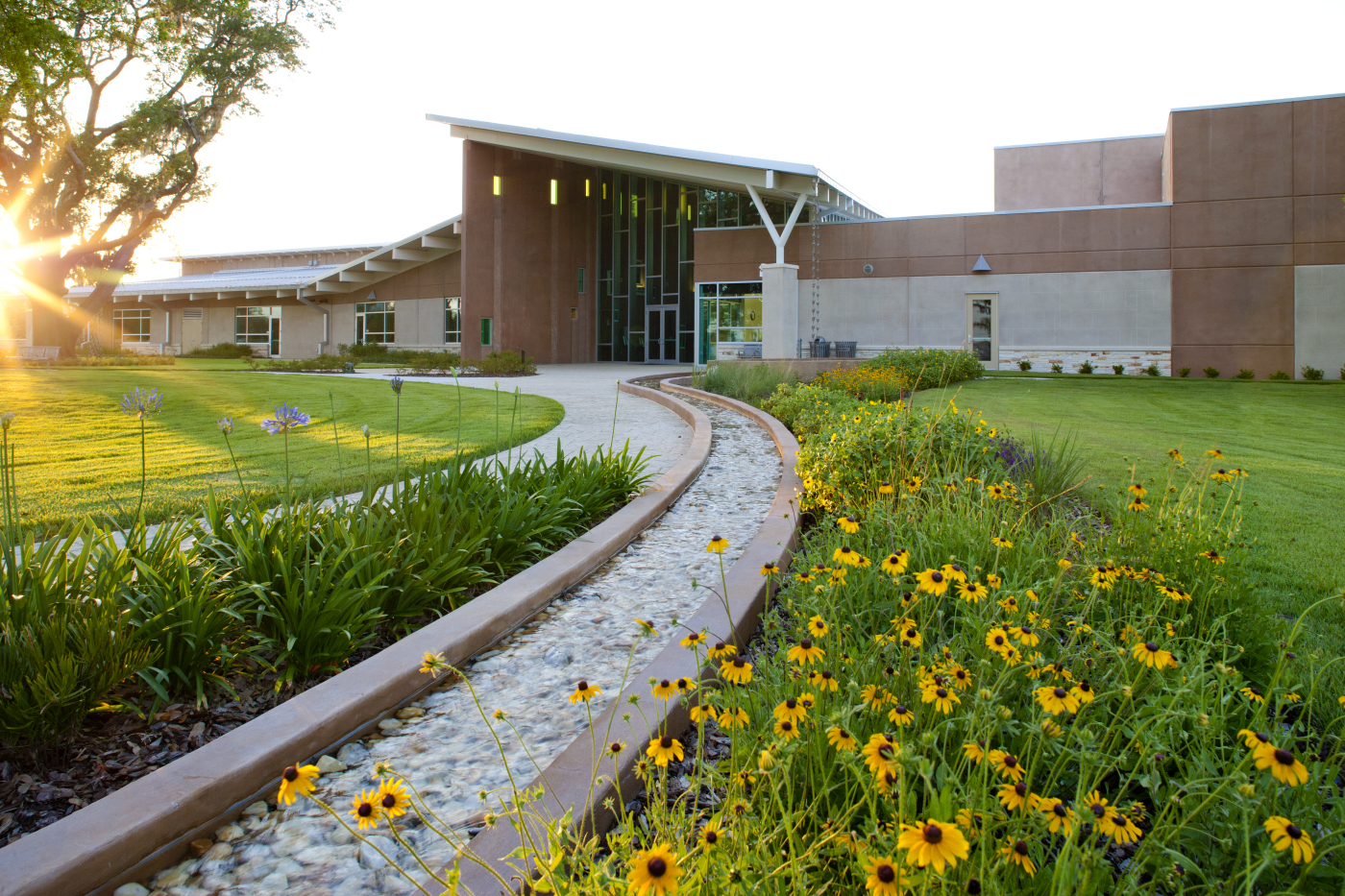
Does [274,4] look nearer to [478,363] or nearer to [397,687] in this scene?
[478,363]

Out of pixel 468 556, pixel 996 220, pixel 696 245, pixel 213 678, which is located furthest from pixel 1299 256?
pixel 213 678

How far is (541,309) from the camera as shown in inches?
1208

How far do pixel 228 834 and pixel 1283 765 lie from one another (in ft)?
8.47

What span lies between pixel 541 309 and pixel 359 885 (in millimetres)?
29462

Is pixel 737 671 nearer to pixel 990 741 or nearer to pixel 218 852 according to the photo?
pixel 990 741

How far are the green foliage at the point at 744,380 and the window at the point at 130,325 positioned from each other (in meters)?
37.8

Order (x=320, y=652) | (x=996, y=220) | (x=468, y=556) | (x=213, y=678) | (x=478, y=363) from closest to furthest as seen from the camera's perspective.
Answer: (x=213, y=678), (x=320, y=652), (x=468, y=556), (x=996, y=220), (x=478, y=363)

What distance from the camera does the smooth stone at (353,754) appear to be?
2.79 metres

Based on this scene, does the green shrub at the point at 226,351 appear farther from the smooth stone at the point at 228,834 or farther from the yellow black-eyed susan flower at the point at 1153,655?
the yellow black-eyed susan flower at the point at 1153,655

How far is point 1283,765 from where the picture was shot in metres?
1.29

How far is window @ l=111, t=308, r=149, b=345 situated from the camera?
42.2m

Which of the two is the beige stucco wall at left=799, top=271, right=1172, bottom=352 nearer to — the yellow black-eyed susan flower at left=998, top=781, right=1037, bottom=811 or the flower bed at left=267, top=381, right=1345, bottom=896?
the flower bed at left=267, top=381, right=1345, bottom=896

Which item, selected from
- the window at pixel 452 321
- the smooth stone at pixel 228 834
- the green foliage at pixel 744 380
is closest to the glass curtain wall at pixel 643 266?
the window at pixel 452 321

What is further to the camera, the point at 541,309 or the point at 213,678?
the point at 541,309
